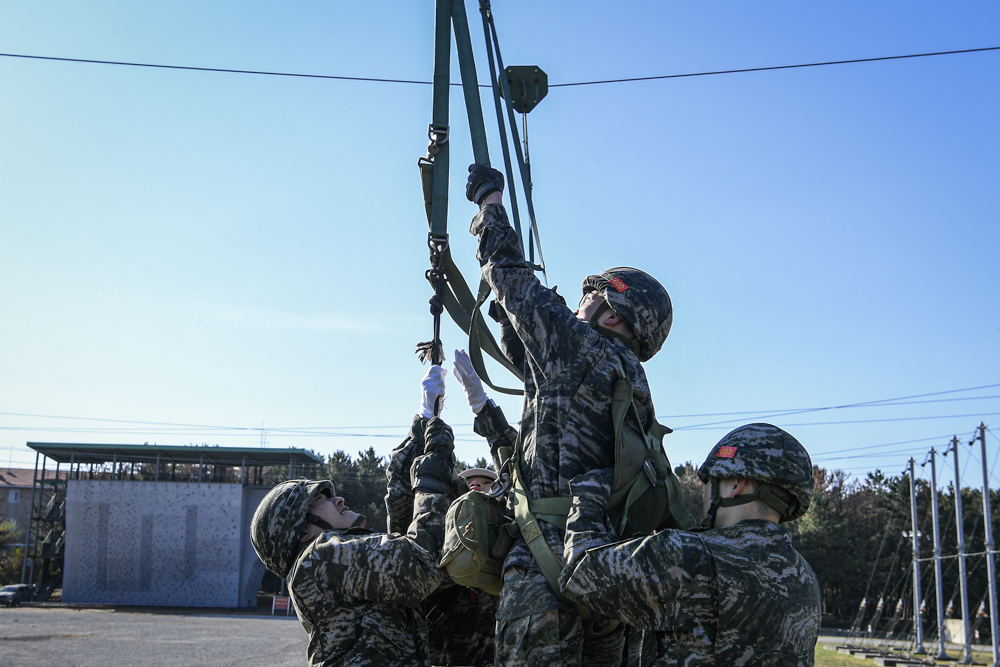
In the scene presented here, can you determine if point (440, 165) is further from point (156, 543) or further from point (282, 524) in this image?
point (156, 543)

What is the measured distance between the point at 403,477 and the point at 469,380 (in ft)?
2.55

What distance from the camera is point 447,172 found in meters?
5.39

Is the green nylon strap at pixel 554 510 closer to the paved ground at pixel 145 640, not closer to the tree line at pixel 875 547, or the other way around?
the paved ground at pixel 145 640

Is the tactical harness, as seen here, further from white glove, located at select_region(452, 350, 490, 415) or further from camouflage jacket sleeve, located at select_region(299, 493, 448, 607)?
white glove, located at select_region(452, 350, 490, 415)

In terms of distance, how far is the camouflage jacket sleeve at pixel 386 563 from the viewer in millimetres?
4516

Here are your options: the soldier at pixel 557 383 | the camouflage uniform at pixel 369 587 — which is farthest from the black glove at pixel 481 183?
the camouflage uniform at pixel 369 587

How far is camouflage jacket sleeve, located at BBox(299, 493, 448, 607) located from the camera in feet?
14.8

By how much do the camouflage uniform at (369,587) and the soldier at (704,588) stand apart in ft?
4.07

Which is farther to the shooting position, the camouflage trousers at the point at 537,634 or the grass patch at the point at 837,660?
the grass patch at the point at 837,660

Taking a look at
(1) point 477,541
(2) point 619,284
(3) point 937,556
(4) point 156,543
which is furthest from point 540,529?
(4) point 156,543

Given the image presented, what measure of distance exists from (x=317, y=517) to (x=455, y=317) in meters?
1.60

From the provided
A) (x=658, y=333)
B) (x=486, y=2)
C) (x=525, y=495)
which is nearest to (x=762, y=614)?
(x=525, y=495)

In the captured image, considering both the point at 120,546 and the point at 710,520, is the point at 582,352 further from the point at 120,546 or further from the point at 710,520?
the point at 120,546

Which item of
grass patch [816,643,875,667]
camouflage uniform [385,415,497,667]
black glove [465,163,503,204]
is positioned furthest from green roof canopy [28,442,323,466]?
black glove [465,163,503,204]
